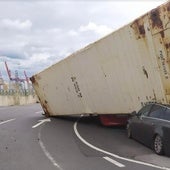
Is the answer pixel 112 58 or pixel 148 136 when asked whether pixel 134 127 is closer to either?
pixel 148 136

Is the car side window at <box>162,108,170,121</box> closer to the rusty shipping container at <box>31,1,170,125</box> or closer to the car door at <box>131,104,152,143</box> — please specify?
the rusty shipping container at <box>31,1,170,125</box>

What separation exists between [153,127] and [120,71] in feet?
14.5

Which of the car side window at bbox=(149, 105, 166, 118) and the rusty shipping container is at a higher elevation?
the rusty shipping container

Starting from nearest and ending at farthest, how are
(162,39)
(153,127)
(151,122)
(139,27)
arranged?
(153,127), (151,122), (162,39), (139,27)

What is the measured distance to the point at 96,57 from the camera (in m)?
19.2

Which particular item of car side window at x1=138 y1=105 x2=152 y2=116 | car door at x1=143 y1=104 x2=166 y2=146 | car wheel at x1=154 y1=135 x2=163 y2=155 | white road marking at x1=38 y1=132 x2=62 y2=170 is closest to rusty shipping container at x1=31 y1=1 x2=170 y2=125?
car side window at x1=138 y1=105 x2=152 y2=116

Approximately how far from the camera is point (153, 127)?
43.9ft

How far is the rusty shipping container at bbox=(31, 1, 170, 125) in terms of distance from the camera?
14.3 m

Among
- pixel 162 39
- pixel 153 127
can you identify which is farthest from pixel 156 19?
pixel 153 127

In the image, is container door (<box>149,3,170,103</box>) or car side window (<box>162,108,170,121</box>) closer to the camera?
car side window (<box>162,108,170,121</box>)

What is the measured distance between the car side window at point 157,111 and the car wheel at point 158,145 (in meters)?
0.72

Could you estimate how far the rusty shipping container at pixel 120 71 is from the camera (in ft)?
46.9

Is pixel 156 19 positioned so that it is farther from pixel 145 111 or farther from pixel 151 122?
pixel 151 122

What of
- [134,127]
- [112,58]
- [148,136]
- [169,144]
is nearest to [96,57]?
[112,58]
